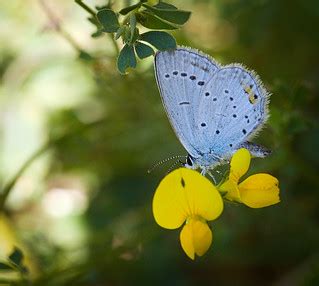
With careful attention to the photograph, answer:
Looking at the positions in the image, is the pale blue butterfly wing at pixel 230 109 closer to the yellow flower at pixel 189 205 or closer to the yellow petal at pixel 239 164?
the yellow petal at pixel 239 164

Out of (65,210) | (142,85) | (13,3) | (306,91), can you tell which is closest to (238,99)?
(306,91)

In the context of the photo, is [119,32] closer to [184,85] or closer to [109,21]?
[109,21]

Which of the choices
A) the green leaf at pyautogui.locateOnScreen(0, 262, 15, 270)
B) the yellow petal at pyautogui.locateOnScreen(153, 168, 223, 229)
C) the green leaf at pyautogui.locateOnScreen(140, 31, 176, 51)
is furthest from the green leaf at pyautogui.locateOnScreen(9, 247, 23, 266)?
the green leaf at pyautogui.locateOnScreen(140, 31, 176, 51)

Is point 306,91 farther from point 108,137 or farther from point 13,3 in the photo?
point 13,3

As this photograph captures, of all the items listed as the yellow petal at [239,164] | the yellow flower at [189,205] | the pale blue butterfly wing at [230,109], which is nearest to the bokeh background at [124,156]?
the pale blue butterfly wing at [230,109]

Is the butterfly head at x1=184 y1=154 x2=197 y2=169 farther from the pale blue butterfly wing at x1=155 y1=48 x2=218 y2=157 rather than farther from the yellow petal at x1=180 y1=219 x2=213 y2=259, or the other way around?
the yellow petal at x1=180 y1=219 x2=213 y2=259
